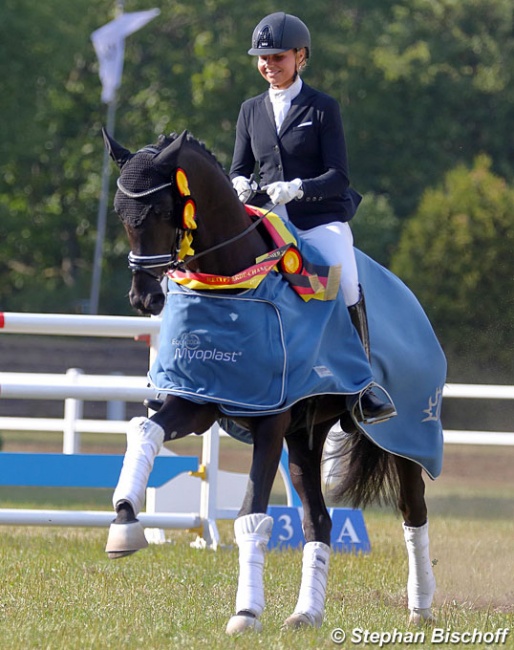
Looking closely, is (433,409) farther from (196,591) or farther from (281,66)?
(281,66)

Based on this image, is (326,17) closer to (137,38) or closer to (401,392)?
(137,38)

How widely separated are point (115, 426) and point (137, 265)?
5.81m

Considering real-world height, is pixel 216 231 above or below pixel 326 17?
below

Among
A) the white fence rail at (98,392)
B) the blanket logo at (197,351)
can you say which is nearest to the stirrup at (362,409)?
the blanket logo at (197,351)

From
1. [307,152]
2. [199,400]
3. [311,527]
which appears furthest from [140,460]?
[307,152]

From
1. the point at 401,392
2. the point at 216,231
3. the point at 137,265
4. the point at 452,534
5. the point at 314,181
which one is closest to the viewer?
the point at 137,265

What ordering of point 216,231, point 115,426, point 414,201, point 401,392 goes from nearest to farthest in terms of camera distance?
1. point 216,231
2. point 401,392
3. point 115,426
4. point 414,201

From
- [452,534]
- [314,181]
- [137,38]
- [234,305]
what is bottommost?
[452,534]

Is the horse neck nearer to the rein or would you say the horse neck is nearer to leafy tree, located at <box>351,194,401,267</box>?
the rein

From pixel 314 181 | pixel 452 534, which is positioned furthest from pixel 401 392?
pixel 452 534

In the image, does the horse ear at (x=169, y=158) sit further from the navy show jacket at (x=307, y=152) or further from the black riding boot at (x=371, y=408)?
the black riding boot at (x=371, y=408)

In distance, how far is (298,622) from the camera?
5621 millimetres

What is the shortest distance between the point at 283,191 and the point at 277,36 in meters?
0.75

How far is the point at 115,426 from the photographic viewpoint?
10867 mm
